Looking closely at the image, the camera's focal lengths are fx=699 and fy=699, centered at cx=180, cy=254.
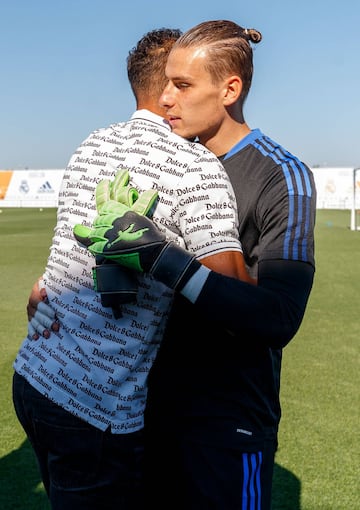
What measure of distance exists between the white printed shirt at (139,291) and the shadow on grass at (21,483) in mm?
2224

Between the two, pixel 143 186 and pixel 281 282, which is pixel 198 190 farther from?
pixel 281 282

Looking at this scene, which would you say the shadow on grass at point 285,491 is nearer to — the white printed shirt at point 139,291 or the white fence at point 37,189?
the white printed shirt at point 139,291

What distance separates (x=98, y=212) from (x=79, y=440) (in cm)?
70

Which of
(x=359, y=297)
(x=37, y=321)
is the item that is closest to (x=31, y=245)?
(x=359, y=297)

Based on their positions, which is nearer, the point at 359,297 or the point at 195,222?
the point at 195,222

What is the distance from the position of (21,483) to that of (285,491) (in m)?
1.66

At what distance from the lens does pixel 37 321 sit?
2.30 metres

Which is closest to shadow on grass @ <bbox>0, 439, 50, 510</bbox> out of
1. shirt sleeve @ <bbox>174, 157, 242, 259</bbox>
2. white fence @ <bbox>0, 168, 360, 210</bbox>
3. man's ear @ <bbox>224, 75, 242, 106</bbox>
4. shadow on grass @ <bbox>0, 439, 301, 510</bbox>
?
shadow on grass @ <bbox>0, 439, 301, 510</bbox>

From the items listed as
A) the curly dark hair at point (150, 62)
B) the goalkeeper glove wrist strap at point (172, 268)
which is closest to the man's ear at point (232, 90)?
the curly dark hair at point (150, 62)

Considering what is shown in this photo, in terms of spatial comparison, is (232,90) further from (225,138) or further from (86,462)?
(86,462)

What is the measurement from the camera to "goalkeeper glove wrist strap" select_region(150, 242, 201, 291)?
6.62ft

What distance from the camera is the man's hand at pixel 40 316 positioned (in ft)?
7.34

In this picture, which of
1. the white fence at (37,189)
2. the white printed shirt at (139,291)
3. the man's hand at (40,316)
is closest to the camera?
the white printed shirt at (139,291)

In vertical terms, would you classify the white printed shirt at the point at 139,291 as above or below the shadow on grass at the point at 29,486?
above
